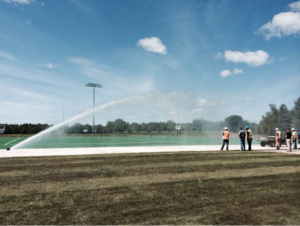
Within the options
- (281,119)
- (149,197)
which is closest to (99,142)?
(149,197)

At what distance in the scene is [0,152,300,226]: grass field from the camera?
513 cm

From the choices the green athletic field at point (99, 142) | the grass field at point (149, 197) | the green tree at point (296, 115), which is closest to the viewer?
the grass field at point (149, 197)

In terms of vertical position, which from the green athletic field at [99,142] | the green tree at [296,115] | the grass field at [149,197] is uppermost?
the green tree at [296,115]

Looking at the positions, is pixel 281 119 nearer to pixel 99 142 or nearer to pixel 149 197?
pixel 99 142

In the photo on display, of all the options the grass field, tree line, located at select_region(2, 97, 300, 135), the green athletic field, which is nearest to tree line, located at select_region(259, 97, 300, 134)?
tree line, located at select_region(2, 97, 300, 135)

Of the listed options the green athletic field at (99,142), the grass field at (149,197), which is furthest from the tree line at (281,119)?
the grass field at (149,197)

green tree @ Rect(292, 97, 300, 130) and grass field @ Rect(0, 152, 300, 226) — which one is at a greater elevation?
green tree @ Rect(292, 97, 300, 130)

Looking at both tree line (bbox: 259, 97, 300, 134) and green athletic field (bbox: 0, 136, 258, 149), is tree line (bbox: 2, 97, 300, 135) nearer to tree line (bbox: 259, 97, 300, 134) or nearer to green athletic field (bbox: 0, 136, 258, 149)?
tree line (bbox: 259, 97, 300, 134)

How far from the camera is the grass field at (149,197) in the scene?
5129 millimetres

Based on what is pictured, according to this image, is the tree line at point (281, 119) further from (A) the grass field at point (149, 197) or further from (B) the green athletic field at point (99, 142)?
(A) the grass field at point (149, 197)

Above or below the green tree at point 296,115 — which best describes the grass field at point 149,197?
below

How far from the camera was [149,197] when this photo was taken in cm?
658

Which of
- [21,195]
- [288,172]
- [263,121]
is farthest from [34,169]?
[263,121]

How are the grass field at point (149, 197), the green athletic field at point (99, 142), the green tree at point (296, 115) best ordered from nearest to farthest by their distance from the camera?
the grass field at point (149, 197) < the green athletic field at point (99, 142) < the green tree at point (296, 115)
